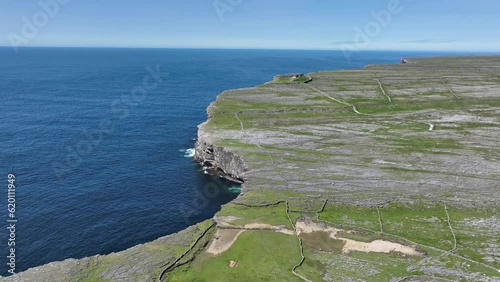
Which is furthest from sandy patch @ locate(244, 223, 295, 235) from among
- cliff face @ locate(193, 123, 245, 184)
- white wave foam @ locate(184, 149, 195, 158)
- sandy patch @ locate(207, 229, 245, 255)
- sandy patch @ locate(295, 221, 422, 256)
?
white wave foam @ locate(184, 149, 195, 158)

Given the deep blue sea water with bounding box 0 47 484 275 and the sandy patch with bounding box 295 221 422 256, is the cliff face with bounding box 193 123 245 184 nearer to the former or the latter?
the deep blue sea water with bounding box 0 47 484 275

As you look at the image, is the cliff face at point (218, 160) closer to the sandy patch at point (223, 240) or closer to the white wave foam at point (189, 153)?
the white wave foam at point (189, 153)

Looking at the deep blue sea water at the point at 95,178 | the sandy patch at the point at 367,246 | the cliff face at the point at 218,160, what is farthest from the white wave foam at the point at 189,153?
the sandy patch at the point at 367,246

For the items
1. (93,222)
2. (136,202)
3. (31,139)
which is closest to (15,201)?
(93,222)

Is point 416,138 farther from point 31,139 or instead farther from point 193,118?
point 31,139

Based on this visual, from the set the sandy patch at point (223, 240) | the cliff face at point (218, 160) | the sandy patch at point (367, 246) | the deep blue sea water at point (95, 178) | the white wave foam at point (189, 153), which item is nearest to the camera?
the sandy patch at point (367, 246)

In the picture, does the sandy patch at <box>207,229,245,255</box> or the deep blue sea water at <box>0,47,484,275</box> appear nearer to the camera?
the sandy patch at <box>207,229,245,255</box>

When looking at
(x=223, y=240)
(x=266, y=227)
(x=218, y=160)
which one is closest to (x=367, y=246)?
(x=266, y=227)

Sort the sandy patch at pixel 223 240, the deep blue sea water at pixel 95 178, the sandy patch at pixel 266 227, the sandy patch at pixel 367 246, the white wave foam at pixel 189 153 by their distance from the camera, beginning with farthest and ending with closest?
the white wave foam at pixel 189 153
the deep blue sea water at pixel 95 178
the sandy patch at pixel 266 227
the sandy patch at pixel 223 240
the sandy patch at pixel 367 246
